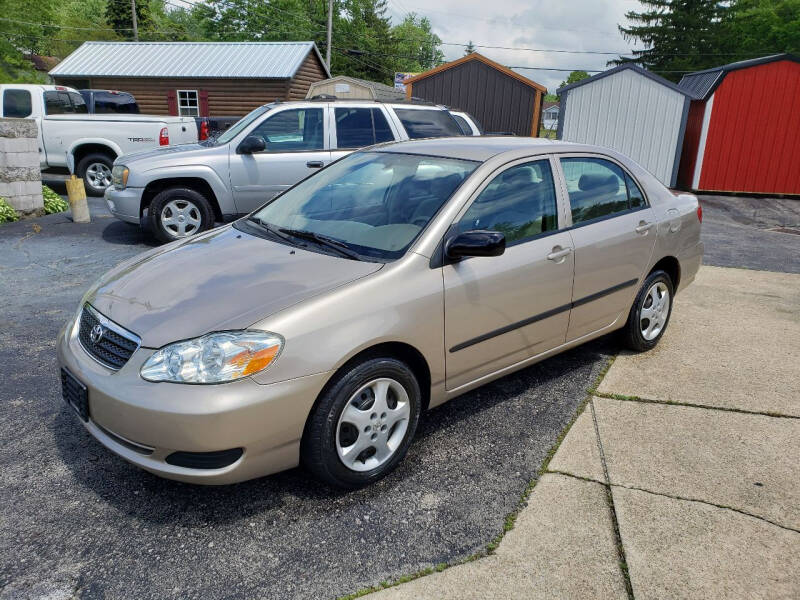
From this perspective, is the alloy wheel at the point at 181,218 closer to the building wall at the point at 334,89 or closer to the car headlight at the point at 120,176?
the car headlight at the point at 120,176

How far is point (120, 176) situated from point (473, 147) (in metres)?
5.84

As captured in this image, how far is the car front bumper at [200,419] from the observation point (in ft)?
8.43

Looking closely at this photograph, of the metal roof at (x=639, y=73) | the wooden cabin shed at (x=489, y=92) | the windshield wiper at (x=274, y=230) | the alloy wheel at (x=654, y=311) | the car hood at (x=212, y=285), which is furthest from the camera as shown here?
the wooden cabin shed at (x=489, y=92)

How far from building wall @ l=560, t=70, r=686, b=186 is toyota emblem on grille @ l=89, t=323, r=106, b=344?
17334 millimetres

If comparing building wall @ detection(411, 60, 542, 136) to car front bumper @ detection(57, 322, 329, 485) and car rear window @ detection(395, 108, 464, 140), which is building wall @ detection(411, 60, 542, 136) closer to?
car rear window @ detection(395, 108, 464, 140)

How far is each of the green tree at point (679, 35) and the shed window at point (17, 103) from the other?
50.2m

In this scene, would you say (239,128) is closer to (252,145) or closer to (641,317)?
(252,145)

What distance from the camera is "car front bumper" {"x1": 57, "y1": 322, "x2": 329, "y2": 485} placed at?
257cm

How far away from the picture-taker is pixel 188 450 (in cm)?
261

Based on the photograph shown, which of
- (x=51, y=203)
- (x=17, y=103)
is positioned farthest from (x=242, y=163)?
(x=17, y=103)

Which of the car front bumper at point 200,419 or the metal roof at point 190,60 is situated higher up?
the metal roof at point 190,60

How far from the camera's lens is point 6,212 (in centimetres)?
927

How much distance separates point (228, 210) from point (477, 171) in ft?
17.4

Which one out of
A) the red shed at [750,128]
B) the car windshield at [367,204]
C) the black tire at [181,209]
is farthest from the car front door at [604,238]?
the red shed at [750,128]
